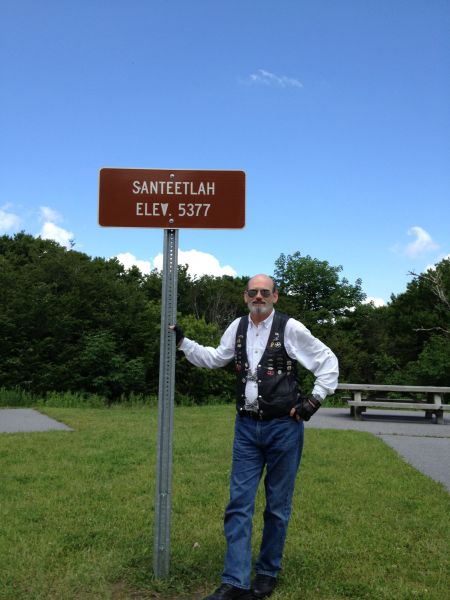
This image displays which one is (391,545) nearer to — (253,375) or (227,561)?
(227,561)

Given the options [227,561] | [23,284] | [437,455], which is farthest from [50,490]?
[23,284]

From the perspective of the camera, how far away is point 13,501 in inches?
219

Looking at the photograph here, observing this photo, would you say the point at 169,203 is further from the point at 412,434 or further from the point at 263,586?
the point at 412,434

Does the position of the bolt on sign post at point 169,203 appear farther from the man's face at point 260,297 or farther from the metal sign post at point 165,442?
the man's face at point 260,297

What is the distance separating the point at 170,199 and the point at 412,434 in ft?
28.9

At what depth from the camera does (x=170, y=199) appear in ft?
12.8

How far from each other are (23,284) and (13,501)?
781 inches

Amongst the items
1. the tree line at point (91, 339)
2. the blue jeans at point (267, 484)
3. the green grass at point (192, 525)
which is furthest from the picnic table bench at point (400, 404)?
the blue jeans at point (267, 484)

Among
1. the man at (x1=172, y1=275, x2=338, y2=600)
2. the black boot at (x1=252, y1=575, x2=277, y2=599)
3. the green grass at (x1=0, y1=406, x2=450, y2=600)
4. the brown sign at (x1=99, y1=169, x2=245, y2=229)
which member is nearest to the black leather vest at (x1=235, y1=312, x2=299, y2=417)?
the man at (x1=172, y1=275, x2=338, y2=600)

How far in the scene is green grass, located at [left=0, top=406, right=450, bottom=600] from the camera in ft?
12.5

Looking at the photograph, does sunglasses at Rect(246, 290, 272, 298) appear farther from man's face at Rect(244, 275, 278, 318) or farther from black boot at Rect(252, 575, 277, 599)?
black boot at Rect(252, 575, 277, 599)

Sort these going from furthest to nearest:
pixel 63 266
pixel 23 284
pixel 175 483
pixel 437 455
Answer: pixel 63 266
pixel 23 284
pixel 437 455
pixel 175 483

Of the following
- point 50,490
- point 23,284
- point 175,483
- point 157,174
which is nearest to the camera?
point 157,174

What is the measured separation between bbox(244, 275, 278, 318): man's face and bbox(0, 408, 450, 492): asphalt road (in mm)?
3881
